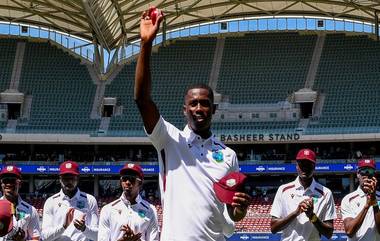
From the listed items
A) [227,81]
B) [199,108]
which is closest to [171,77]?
[227,81]

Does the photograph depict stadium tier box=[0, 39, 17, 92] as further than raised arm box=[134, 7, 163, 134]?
Yes

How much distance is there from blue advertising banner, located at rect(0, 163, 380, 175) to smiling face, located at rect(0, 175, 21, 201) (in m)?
27.7

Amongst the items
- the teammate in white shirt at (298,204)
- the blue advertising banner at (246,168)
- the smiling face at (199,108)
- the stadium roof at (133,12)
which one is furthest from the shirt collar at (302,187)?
the blue advertising banner at (246,168)

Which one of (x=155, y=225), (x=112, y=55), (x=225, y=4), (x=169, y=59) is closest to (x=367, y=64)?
(x=225, y=4)

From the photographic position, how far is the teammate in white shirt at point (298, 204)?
6750 mm

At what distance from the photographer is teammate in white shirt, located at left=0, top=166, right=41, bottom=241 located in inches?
283

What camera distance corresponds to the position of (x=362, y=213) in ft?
22.3

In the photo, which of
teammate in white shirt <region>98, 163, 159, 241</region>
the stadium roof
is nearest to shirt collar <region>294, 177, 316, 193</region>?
teammate in white shirt <region>98, 163, 159, 241</region>

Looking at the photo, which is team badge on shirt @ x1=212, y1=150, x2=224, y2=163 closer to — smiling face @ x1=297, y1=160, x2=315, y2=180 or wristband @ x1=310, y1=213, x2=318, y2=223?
wristband @ x1=310, y1=213, x2=318, y2=223

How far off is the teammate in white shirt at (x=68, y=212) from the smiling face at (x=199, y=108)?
4.17 meters

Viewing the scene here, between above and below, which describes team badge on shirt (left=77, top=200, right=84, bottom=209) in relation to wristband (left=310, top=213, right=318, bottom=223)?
below

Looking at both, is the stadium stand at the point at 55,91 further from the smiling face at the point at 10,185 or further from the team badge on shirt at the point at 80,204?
the smiling face at the point at 10,185

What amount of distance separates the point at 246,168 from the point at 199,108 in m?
31.1

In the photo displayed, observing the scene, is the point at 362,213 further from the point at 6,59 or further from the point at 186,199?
the point at 6,59
